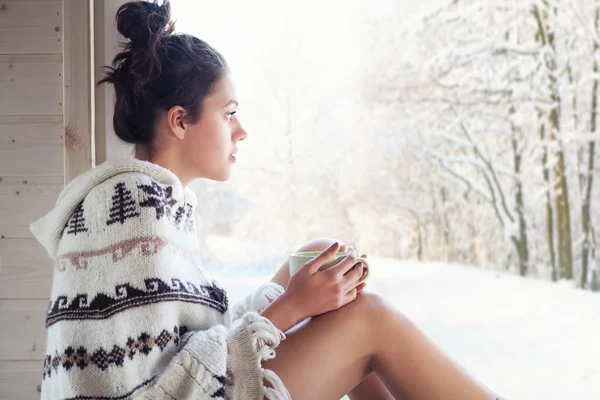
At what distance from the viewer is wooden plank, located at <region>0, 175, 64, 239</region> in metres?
1.37

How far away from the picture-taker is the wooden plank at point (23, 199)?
1.37 meters

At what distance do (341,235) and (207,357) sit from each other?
110 cm

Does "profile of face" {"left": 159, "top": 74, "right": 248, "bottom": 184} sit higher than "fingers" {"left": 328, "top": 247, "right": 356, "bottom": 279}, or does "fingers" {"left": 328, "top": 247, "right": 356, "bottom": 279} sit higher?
"profile of face" {"left": 159, "top": 74, "right": 248, "bottom": 184}

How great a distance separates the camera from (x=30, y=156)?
137 cm

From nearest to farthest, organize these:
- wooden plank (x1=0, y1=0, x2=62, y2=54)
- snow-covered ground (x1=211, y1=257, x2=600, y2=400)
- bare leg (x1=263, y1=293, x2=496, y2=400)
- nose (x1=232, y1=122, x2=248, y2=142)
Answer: bare leg (x1=263, y1=293, x2=496, y2=400)
nose (x1=232, y1=122, x2=248, y2=142)
wooden plank (x1=0, y1=0, x2=62, y2=54)
snow-covered ground (x1=211, y1=257, x2=600, y2=400)

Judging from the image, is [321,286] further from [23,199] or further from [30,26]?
[30,26]

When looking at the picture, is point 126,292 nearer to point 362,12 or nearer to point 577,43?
point 362,12

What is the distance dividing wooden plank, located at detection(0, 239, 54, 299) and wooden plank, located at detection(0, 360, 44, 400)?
17 centimetres

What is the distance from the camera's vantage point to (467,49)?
6.13 feet

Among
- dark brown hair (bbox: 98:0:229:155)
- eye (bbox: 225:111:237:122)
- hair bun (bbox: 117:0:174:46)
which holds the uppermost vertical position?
hair bun (bbox: 117:0:174:46)

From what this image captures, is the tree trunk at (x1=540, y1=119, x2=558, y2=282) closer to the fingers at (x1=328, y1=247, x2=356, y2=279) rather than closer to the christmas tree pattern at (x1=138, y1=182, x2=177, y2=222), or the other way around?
the fingers at (x1=328, y1=247, x2=356, y2=279)

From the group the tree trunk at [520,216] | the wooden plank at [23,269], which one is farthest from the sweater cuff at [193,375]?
the tree trunk at [520,216]

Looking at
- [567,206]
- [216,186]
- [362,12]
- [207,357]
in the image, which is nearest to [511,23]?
→ [362,12]

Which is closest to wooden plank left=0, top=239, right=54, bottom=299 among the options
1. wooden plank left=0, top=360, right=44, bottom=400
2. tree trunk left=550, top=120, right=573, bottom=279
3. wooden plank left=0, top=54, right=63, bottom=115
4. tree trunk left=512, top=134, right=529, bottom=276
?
wooden plank left=0, top=360, right=44, bottom=400
